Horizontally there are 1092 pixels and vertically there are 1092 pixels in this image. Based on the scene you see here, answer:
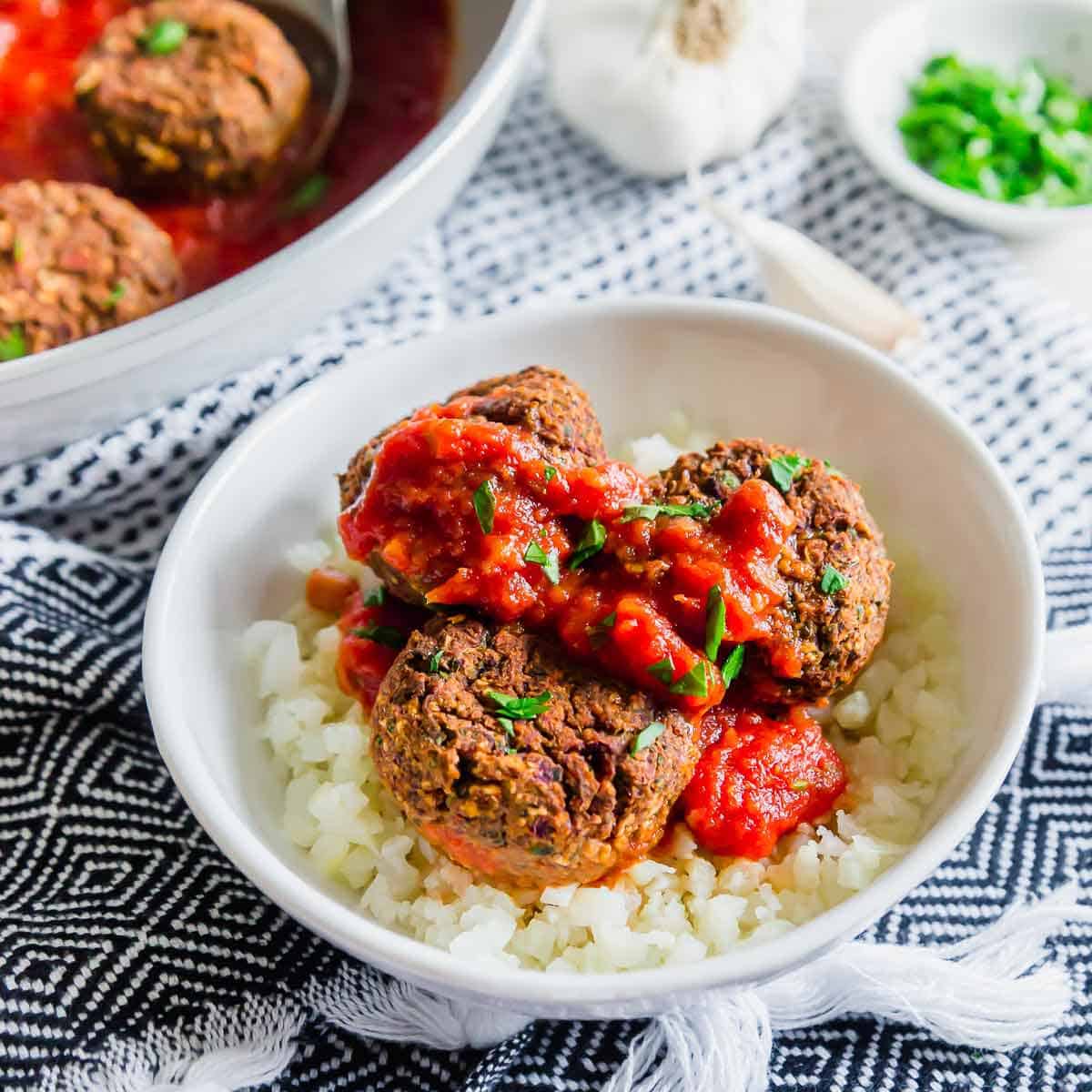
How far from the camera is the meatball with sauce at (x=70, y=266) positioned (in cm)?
360

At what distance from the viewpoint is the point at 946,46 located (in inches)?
204

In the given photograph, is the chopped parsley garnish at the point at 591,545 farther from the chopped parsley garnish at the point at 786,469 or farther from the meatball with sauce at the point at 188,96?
the meatball with sauce at the point at 188,96

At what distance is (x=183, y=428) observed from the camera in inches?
150

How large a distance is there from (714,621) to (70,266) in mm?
2060

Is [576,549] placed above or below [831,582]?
below

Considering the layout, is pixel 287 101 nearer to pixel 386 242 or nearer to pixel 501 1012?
pixel 386 242

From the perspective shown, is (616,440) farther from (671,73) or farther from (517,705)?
(671,73)

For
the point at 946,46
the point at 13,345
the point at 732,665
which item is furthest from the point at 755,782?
the point at 946,46

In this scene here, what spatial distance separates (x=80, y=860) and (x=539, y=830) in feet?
4.50

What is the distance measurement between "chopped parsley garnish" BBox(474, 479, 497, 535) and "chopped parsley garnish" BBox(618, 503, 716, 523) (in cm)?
27

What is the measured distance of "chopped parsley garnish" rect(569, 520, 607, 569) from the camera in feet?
9.35

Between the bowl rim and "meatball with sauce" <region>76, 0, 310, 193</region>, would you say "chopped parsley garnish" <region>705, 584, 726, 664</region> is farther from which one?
"meatball with sauce" <region>76, 0, 310, 193</region>

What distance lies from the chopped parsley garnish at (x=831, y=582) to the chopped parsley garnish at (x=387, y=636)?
90cm

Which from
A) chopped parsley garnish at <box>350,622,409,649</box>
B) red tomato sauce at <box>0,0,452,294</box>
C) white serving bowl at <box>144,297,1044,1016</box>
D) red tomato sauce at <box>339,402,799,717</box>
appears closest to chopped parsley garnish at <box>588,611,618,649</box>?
red tomato sauce at <box>339,402,799,717</box>
